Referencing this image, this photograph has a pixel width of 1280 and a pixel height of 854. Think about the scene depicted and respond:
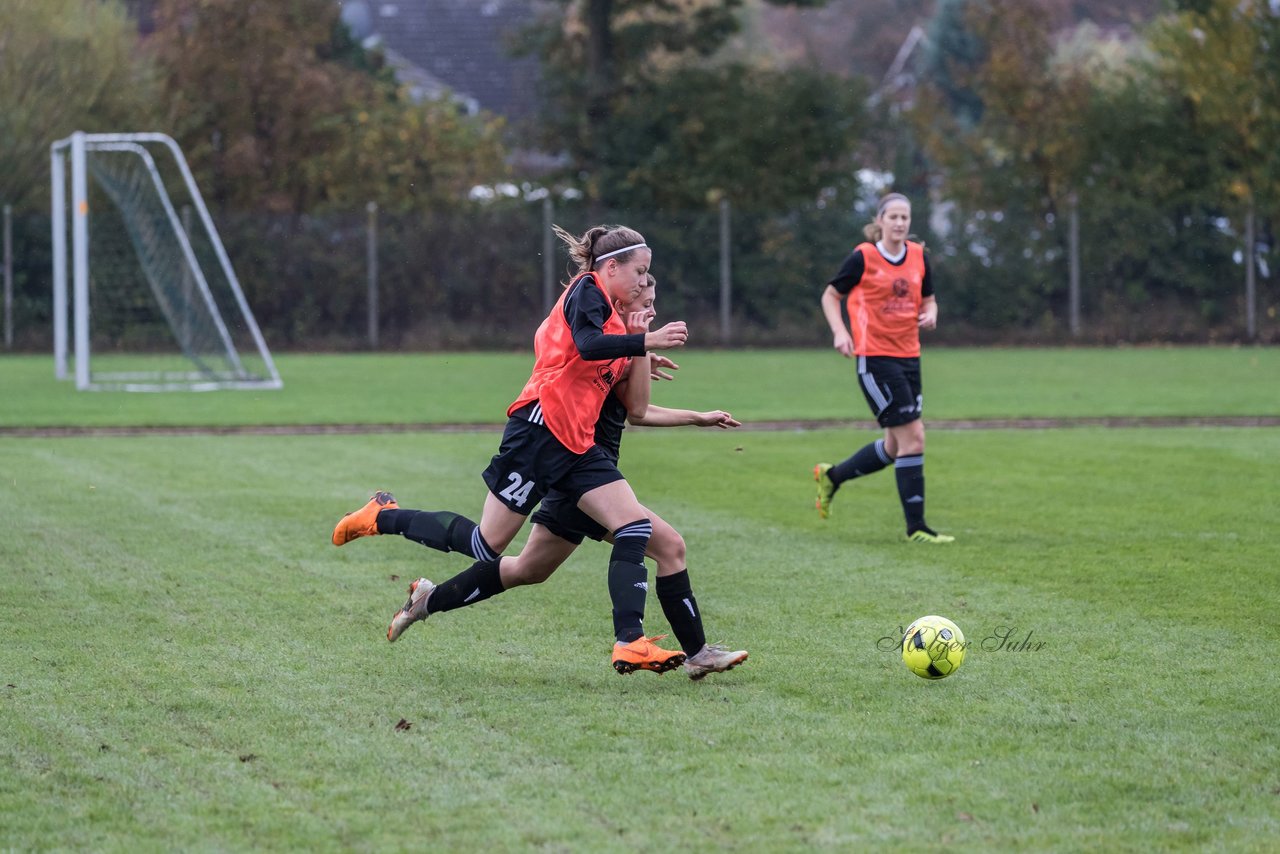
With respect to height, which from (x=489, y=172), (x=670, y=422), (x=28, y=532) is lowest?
(x=28, y=532)

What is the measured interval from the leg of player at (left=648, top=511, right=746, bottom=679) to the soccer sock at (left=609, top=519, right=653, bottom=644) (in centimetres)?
6

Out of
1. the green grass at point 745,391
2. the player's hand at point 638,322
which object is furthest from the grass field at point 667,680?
the green grass at point 745,391

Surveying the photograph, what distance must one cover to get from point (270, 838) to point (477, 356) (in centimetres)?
2544

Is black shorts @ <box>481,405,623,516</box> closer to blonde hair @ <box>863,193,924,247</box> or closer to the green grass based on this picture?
blonde hair @ <box>863,193,924,247</box>

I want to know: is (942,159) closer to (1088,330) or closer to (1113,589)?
(1088,330)

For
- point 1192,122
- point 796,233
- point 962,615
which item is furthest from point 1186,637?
point 1192,122

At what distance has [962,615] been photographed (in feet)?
23.2

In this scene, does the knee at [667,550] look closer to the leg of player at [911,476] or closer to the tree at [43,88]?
the leg of player at [911,476]

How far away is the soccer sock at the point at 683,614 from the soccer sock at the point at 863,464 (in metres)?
4.11

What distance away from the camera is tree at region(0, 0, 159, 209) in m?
30.7

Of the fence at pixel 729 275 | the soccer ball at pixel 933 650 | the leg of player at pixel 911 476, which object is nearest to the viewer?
the soccer ball at pixel 933 650

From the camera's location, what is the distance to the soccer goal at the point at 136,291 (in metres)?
21.2

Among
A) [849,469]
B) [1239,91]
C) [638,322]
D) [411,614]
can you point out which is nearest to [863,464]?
[849,469]

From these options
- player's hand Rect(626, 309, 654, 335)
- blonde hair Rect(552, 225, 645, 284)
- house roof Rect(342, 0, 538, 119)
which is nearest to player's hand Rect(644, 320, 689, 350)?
player's hand Rect(626, 309, 654, 335)
